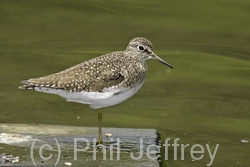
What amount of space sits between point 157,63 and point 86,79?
5.00 metres

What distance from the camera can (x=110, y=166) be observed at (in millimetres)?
7211

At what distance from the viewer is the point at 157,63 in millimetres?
12898

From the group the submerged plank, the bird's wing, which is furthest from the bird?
the submerged plank

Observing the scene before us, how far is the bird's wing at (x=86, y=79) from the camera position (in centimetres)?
798

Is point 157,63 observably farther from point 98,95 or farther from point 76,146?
point 76,146

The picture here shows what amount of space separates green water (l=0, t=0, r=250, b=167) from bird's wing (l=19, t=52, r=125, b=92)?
1.34m

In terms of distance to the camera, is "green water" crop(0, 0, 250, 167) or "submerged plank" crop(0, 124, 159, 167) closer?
"submerged plank" crop(0, 124, 159, 167)

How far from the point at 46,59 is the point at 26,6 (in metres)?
2.89

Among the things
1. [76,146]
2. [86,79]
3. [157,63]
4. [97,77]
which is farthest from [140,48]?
[157,63]

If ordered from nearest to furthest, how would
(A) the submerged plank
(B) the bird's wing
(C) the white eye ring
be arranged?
(A) the submerged plank < (B) the bird's wing < (C) the white eye ring

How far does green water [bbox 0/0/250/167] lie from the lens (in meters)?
10.0

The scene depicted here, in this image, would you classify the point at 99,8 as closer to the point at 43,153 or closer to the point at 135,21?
the point at 135,21

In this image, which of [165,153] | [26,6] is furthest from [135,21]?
[165,153]

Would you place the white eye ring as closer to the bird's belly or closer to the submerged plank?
the bird's belly
